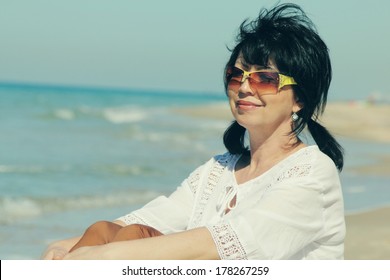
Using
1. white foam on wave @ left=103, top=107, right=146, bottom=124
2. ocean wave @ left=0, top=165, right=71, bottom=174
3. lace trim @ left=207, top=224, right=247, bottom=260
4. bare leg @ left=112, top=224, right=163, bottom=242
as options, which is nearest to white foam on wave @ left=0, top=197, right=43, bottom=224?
ocean wave @ left=0, top=165, right=71, bottom=174

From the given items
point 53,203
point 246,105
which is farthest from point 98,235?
point 53,203

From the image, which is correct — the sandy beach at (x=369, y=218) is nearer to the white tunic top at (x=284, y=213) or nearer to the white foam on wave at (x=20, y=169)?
the white tunic top at (x=284, y=213)

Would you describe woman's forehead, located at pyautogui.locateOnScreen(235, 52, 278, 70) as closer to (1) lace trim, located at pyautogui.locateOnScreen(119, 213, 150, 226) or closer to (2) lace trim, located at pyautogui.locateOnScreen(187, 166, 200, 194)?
(2) lace trim, located at pyautogui.locateOnScreen(187, 166, 200, 194)

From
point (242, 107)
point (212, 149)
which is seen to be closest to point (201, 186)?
point (242, 107)

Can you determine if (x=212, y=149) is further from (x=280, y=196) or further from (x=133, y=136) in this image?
(x=280, y=196)

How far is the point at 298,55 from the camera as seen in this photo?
3061 mm

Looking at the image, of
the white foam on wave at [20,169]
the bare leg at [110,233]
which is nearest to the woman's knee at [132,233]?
the bare leg at [110,233]

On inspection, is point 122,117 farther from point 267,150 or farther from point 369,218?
point 267,150

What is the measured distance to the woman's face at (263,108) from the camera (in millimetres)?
3160

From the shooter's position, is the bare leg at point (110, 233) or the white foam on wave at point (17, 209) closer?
the bare leg at point (110, 233)

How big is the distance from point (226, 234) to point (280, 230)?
181 millimetres

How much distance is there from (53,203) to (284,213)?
7.02 metres

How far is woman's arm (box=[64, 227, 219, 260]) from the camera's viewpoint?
2777 millimetres

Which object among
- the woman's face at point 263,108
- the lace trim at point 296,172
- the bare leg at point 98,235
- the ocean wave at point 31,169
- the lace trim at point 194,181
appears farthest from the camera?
the ocean wave at point 31,169
